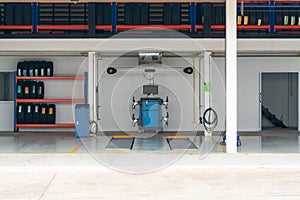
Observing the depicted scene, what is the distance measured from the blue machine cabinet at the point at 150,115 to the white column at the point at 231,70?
430 centimetres

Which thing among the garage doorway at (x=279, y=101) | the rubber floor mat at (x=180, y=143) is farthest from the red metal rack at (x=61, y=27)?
the garage doorway at (x=279, y=101)

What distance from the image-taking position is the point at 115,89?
44.3 feet

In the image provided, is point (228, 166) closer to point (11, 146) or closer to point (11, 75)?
point (11, 146)

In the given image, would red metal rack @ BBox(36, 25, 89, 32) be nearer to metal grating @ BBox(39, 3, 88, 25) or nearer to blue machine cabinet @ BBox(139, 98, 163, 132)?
metal grating @ BBox(39, 3, 88, 25)

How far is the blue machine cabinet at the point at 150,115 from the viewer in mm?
12484

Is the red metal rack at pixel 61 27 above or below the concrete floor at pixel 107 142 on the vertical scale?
above

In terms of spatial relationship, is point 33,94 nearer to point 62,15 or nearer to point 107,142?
point 62,15

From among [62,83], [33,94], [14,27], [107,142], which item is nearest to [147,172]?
[107,142]

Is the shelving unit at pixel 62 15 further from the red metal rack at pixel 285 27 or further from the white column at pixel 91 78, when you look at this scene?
the red metal rack at pixel 285 27

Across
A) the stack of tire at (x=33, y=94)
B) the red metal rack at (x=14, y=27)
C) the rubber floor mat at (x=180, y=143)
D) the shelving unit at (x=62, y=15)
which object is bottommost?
the rubber floor mat at (x=180, y=143)

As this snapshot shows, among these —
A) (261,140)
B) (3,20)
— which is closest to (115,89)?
(3,20)

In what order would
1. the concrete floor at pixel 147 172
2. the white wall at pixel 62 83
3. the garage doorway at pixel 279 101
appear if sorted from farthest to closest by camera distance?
the garage doorway at pixel 279 101, the white wall at pixel 62 83, the concrete floor at pixel 147 172

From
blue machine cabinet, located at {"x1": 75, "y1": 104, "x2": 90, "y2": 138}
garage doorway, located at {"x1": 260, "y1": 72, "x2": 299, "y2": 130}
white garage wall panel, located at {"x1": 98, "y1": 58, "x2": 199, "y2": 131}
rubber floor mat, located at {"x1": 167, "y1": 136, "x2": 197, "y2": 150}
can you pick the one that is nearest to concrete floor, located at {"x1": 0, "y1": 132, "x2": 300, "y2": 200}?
rubber floor mat, located at {"x1": 167, "y1": 136, "x2": 197, "y2": 150}

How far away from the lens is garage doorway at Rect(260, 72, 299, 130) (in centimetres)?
1519
